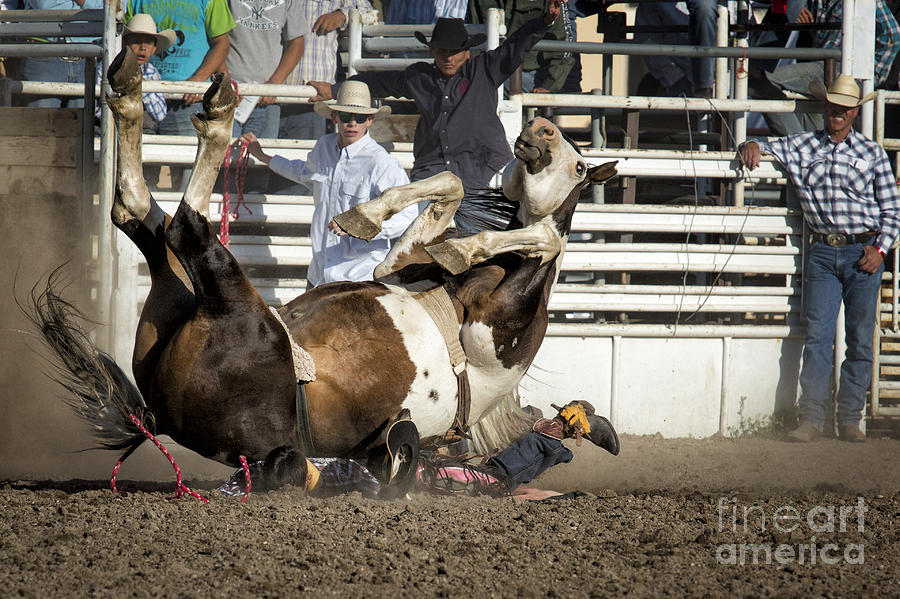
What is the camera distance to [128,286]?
5.88 meters

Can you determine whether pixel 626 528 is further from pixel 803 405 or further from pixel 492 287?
pixel 803 405

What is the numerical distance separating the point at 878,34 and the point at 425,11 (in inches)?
147

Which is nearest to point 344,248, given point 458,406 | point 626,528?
point 458,406

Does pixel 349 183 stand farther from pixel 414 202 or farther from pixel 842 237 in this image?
pixel 842 237

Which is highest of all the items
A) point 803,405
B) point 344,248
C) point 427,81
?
point 427,81

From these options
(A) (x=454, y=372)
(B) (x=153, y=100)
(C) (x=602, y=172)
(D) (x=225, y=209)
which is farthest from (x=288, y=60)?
(A) (x=454, y=372)

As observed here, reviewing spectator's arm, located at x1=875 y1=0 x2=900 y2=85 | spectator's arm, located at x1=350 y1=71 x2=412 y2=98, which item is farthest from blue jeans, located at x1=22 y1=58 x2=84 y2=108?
spectator's arm, located at x1=875 y1=0 x2=900 y2=85

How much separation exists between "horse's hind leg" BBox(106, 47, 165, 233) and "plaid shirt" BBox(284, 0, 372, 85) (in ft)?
11.9

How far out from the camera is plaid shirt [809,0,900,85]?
7.19m

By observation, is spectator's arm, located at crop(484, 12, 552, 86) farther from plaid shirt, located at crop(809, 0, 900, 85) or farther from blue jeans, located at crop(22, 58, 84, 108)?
blue jeans, located at crop(22, 58, 84, 108)

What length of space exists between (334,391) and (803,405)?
455 centimetres

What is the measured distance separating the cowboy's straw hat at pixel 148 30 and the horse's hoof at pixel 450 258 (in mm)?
3562

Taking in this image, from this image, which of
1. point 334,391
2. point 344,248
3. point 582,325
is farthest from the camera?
point 582,325

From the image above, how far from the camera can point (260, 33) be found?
21.8ft
